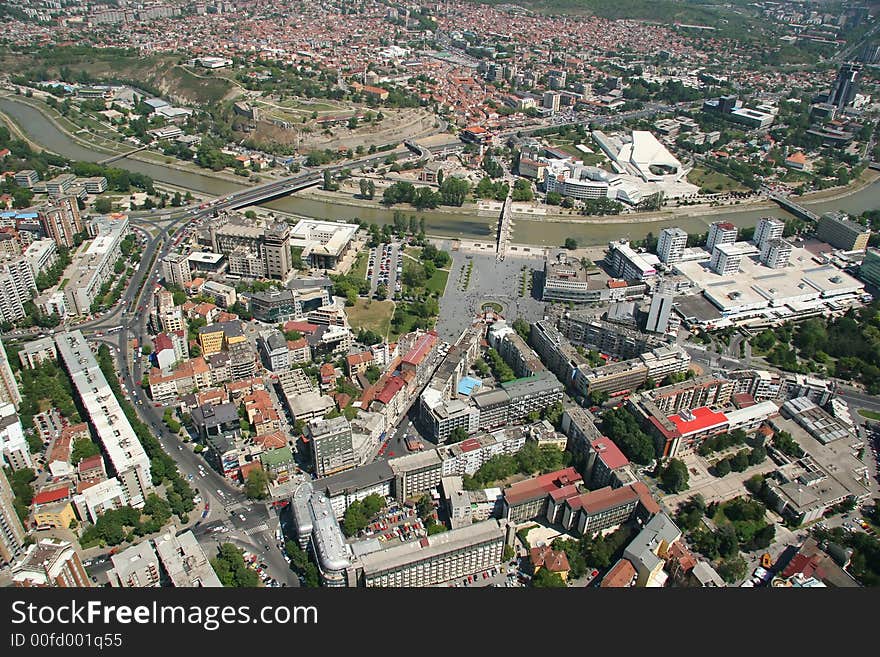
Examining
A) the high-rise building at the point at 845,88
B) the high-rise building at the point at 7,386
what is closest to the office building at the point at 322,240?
the high-rise building at the point at 7,386

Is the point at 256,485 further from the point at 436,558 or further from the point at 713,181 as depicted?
the point at 713,181

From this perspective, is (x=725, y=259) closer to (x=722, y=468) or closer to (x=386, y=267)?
(x=722, y=468)

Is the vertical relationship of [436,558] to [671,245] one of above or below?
below

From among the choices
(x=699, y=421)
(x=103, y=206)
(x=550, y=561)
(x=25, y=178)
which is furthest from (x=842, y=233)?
(x=25, y=178)

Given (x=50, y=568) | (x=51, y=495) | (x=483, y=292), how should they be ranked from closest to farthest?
1. (x=50, y=568)
2. (x=51, y=495)
3. (x=483, y=292)

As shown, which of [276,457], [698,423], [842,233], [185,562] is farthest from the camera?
[842,233]

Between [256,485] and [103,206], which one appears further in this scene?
[103,206]

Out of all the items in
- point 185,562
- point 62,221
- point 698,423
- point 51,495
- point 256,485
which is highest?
point 62,221

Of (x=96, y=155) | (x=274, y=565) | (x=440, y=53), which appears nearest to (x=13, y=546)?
(x=274, y=565)

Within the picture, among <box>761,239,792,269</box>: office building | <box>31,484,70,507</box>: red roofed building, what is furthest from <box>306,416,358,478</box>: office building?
<box>761,239,792,269</box>: office building
